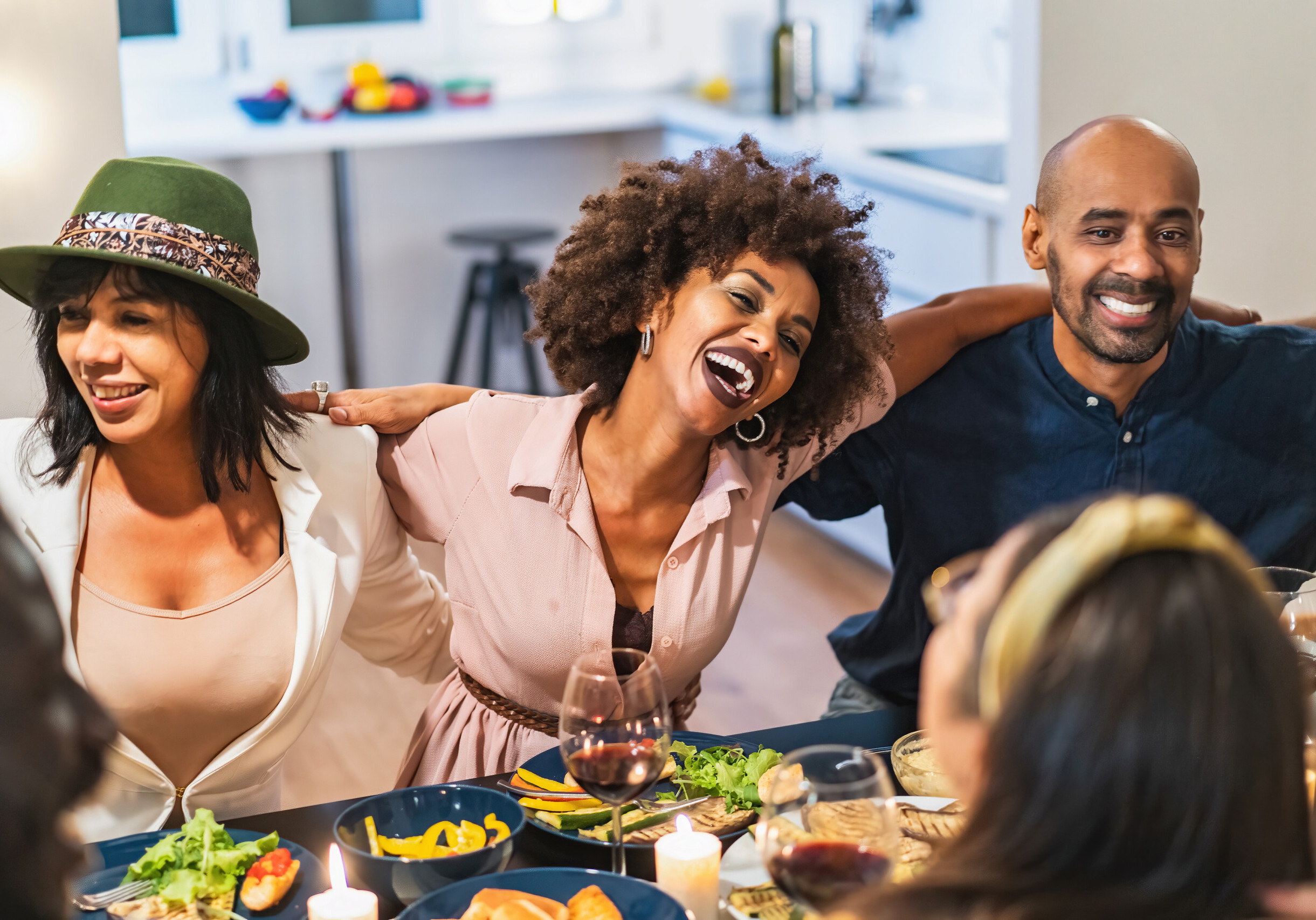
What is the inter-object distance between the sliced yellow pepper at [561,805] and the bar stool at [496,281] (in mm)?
3626

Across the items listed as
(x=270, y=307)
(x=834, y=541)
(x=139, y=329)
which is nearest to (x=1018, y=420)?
(x=270, y=307)

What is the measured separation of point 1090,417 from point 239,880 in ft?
4.44

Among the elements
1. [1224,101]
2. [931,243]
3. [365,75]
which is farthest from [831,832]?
[365,75]

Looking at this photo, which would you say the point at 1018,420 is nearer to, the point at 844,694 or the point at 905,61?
the point at 844,694

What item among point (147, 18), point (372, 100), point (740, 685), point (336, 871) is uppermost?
point (147, 18)

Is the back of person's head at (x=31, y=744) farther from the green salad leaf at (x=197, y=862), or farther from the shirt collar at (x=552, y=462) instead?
the shirt collar at (x=552, y=462)

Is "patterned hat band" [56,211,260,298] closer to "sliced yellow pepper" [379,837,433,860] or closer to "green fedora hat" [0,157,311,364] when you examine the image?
"green fedora hat" [0,157,311,364]

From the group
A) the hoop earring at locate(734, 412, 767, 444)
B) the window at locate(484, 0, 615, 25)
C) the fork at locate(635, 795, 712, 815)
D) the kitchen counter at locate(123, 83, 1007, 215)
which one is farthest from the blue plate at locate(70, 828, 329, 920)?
the window at locate(484, 0, 615, 25)

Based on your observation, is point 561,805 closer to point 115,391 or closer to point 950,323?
point 115,391

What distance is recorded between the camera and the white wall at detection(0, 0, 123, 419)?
2021 millimetres

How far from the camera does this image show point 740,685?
342cm

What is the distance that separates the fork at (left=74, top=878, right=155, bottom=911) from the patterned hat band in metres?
0.68

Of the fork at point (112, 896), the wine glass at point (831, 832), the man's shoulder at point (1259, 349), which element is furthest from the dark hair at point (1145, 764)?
the man's shoulder at point (1259, 349)

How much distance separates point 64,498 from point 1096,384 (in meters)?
1.43
